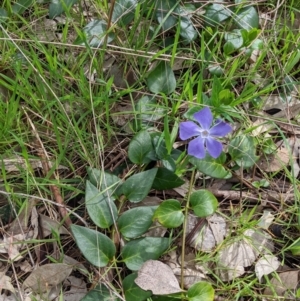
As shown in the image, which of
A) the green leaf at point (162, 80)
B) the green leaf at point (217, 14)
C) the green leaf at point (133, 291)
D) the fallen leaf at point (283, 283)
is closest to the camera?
the green leaf at point (133, 291)

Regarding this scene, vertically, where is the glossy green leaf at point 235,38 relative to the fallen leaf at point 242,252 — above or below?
above

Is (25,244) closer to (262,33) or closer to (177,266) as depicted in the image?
(177,266)

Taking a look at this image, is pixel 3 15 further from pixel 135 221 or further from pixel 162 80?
pixel 135 221

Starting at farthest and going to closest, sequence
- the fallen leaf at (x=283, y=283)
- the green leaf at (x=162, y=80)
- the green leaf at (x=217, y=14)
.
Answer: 1. the green leaf at (x=217, y=14)
2. the green leaf at (x=162, y=80)
3. the fallen leaf at (x=283, y=283)

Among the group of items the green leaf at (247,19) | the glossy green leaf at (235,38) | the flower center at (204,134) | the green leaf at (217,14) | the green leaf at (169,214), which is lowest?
the green leaf at (169,214)

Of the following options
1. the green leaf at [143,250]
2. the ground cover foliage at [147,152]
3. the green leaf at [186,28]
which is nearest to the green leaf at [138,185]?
the ground cover foliage at [147,152]

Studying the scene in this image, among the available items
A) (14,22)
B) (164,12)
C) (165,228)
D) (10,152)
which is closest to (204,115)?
(165,228)

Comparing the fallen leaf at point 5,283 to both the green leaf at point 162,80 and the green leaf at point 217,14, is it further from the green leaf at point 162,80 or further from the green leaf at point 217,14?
the green leaf at point 217,14

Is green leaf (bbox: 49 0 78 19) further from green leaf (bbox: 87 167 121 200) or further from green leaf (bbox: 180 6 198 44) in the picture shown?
green leaf (bbox: 87 167 121 200)
